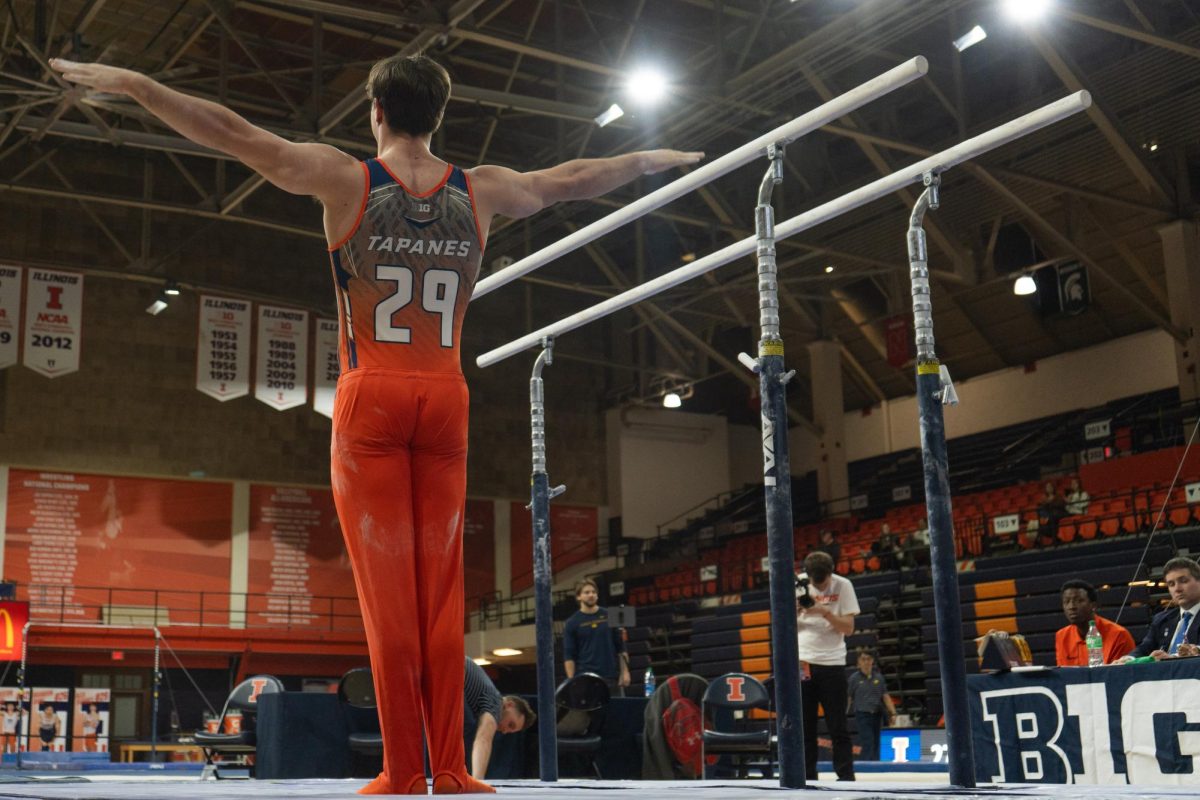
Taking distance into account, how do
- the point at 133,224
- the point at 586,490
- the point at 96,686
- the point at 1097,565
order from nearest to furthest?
1. the point at 1097,565
2. the point at 96,686
3. the point at 133,224
4. the point at 586,490

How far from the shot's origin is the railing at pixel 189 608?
71.1 feet

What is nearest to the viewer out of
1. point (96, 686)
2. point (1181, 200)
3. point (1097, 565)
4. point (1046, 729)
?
point (1046, 729)

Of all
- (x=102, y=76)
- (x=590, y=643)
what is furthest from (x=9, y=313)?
(x=102, y=76)

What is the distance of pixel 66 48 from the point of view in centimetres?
1644

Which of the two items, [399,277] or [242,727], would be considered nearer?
[399,277]

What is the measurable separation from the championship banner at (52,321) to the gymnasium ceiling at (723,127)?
4.68 feet

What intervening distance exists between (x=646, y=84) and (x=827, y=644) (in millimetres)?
9099

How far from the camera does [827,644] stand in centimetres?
717

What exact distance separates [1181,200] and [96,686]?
1942cm

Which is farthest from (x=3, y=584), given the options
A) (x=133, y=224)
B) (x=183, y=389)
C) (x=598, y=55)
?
(x=598, y=55)

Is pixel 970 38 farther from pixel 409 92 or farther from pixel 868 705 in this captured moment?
pixel 409 92

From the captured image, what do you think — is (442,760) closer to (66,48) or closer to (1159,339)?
(66,48)

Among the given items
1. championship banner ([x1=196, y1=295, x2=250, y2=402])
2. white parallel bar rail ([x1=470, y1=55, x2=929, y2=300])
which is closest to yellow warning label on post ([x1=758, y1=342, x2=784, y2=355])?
white parallel bar rail ([x1=470, y1=55, x2=929, y2=300])

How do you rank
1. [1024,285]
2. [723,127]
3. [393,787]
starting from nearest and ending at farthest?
1. [393,787]
2. [723,127]
3. [1024,285]
